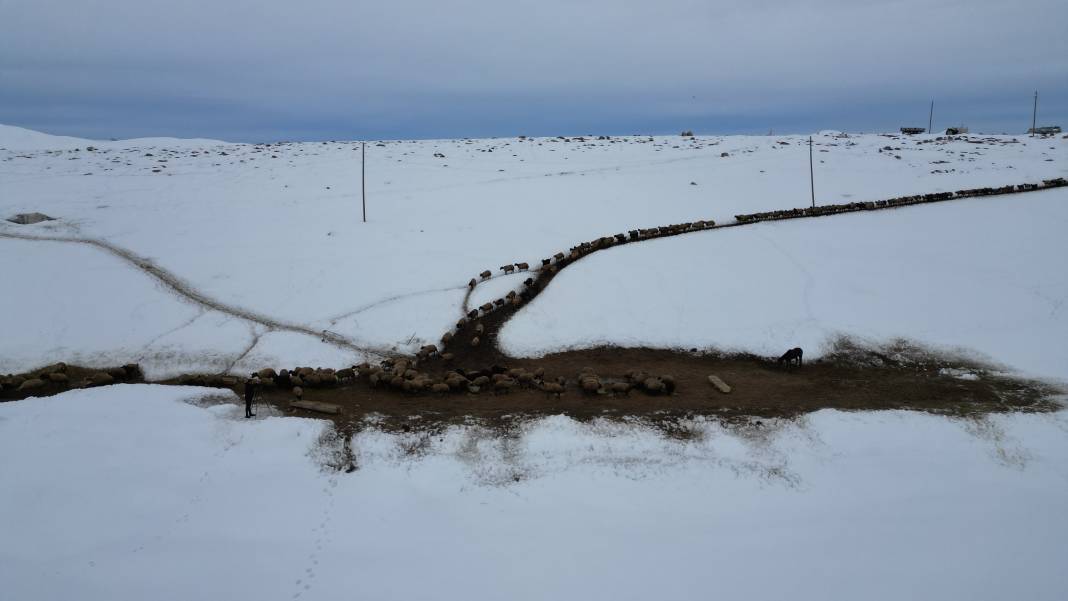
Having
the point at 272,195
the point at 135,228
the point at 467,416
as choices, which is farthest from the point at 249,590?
the point at 272,195

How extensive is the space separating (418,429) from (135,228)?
21354 mm

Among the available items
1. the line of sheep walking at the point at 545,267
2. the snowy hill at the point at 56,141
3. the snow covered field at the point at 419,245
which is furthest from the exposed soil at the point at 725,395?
the snowy hill at the point at 56,141

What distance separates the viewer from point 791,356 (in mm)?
15352

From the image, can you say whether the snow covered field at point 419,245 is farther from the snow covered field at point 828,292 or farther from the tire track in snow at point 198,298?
the tire track in snow at point 198,298

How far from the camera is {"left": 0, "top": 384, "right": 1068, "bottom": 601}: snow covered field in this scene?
8500 mm

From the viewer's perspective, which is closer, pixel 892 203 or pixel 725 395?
pixel 725 395

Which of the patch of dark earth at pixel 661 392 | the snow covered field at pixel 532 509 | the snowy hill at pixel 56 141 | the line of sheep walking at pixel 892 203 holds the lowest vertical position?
the snow covered field at pixel 532 509

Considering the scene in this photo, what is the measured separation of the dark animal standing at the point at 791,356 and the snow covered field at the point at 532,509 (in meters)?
3.15

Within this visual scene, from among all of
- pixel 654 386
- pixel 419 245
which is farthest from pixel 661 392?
pixel 419 245

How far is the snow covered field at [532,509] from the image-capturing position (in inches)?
335

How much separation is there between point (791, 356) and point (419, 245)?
15227mm

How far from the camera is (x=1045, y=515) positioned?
965cm

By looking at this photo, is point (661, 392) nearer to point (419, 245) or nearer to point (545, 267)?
point (545, 267)

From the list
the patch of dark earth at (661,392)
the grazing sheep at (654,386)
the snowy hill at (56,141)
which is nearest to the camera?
the patch of dark earth at (661,392)
